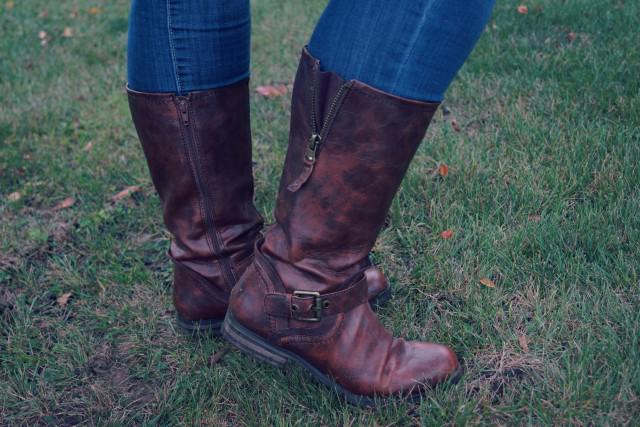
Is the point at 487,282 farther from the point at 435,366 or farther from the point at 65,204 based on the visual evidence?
the point at 65,204

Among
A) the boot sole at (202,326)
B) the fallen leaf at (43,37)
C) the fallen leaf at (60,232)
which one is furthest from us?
the fallen leaf at (43,37)

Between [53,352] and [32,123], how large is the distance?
1.67 metres

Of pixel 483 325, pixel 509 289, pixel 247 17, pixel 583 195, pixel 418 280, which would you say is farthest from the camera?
pixel 583 195

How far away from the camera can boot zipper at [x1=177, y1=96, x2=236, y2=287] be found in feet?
4.37

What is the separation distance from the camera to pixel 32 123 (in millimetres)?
2900

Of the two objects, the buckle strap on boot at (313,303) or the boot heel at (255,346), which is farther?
the boot heel at (255,346)

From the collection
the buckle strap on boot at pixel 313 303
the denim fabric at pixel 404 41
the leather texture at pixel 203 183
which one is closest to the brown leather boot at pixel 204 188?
the leather texture at pixel 203 183

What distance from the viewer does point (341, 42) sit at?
116 centimetres

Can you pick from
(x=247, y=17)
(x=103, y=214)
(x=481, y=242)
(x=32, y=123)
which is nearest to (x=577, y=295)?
(x=481, y=242)

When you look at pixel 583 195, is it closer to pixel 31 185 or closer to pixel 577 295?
pixel 577 295

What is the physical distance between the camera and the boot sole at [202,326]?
5.26 feet

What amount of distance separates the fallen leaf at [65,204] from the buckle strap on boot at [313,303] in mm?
1294

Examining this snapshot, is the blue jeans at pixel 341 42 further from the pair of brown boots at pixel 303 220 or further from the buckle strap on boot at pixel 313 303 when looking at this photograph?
the buckle strap on boot at pixel 313 303

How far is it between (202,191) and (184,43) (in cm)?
35
